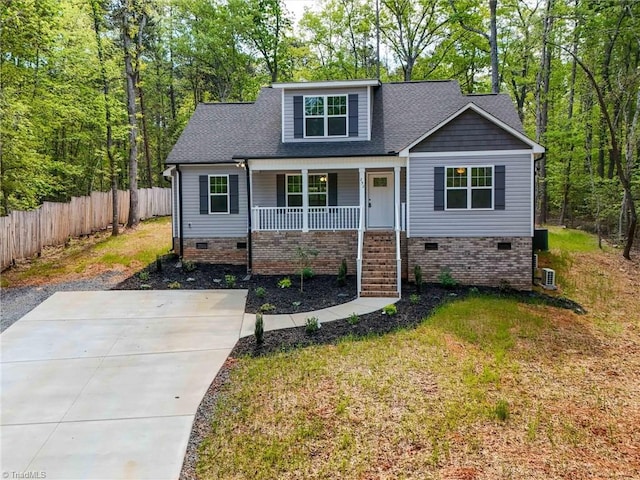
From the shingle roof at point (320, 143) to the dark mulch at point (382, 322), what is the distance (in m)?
4.57

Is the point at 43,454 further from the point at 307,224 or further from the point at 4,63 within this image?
the point at 4,63

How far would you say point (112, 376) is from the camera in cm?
671

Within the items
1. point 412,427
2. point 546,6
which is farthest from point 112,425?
point 546,6

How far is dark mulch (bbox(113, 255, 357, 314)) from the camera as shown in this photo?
11.0m

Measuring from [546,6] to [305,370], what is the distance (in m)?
20.4

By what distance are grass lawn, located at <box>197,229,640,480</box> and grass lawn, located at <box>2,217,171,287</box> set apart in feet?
29.3

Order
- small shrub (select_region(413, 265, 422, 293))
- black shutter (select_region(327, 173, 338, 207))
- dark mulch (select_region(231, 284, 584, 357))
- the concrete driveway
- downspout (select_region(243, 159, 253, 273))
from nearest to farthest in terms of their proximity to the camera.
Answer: the concrete driveway
dark mulch (select_region(231, 284, 584, 357))
small shrub (select_region(413, 265, 422, 293))
downspout (select_region(243, 159, 253, 273))
black shutter (select_region(327, 173, 338, 207))

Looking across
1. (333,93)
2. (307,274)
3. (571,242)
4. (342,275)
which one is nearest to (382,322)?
(342,275)

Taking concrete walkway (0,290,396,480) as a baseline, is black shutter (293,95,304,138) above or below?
above

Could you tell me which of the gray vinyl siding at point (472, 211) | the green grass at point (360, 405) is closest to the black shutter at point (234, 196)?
the gray vinyl siding at point (472, 211)

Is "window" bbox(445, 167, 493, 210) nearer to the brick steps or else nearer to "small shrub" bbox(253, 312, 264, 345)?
the brick steps

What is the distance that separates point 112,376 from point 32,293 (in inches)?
258

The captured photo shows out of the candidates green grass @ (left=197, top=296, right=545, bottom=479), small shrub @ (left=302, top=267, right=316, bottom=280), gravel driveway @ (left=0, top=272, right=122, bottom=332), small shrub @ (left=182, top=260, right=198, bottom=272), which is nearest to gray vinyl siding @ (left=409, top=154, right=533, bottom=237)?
small shrub @ (left=302, top=267, right=316, bottom=280)

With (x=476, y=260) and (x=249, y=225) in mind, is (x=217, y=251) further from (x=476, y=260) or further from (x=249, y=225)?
(x=476, y=260)
